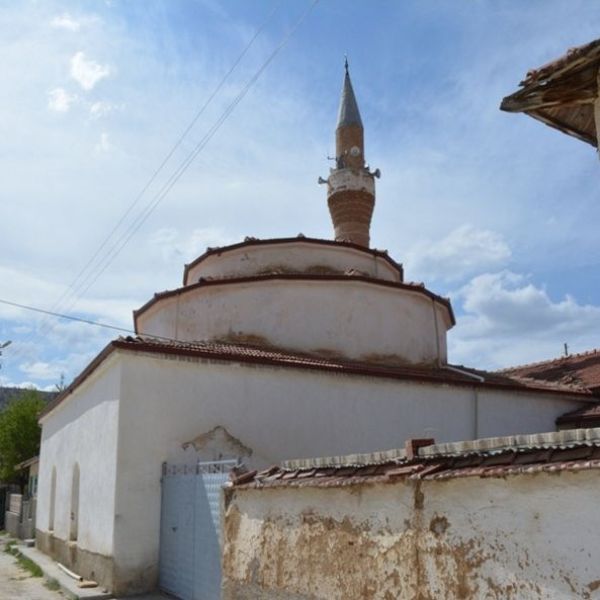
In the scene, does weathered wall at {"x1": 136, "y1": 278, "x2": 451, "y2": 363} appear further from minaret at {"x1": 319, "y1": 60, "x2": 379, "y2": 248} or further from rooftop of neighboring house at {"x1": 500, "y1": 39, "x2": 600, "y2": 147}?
rooftop of neighboring house at {"x1": 500, "y1": 39, "x2": 600, "y2": 147}

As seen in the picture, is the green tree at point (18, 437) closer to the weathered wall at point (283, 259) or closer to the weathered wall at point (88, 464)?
the weathered wall at point (88, 464)

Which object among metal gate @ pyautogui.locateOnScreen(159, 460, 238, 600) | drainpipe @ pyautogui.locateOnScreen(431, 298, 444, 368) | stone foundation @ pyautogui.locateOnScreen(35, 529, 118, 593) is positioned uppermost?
drainpipe @ pyautogui.locateOnScreen(431, 298, 444, 368)

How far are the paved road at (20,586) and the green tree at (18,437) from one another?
1468 cm

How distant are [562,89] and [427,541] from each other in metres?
4.22

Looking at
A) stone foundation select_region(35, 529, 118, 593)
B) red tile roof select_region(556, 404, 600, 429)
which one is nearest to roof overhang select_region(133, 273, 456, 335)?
red tile roof select_region(556, 404, 600, 429)

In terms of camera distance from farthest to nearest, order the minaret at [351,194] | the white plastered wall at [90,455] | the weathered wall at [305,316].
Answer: the minaret at [351,194] < the weathered wall at [305,316] < the white plastered wall at [90,455]

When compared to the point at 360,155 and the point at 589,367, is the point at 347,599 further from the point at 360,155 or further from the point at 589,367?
the point at 360,155

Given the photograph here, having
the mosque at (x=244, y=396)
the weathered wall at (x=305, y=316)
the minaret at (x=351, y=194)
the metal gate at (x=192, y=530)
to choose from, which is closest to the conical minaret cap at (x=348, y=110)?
the minaret at (x=351, y=194)

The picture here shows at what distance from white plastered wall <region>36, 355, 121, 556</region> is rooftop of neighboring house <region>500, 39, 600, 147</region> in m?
7.22

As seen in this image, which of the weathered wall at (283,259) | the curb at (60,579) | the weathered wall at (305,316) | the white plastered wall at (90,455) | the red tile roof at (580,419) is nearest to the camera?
the curb at (60,579)

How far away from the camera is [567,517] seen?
3.64 m

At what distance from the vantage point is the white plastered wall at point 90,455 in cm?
1062

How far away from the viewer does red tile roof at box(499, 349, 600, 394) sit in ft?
58.0

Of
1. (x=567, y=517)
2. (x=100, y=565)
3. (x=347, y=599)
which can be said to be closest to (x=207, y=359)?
(x=100, y=565)
